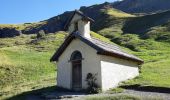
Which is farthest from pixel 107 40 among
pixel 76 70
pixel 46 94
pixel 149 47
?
pixel 46 94

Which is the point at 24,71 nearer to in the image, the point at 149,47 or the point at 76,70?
the point at 76,70

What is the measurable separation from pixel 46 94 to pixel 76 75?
14.9ft

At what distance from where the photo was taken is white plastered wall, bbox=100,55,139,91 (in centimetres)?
3559

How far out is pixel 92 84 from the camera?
35.2 m

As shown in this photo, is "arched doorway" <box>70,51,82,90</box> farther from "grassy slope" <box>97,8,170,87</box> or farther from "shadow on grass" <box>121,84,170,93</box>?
"grassy slope" <box>97,8,170,87</box>

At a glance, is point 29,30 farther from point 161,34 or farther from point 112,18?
point 161,34

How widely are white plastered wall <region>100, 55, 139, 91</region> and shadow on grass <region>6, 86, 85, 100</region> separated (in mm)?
2714

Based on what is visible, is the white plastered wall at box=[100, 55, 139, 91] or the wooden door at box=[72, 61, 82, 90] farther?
the wooden door at box=[72, 61, 82, 90]

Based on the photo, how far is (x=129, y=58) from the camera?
41031 mm

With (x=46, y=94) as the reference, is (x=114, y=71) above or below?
above

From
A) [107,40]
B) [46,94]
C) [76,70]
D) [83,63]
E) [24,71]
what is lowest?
[46,94]

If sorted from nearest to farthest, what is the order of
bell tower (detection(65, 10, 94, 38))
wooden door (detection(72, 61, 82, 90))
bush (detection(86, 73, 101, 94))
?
bush (detection(86, 73, 101, 94))
wooden door (detection(72, 61, 82, 90))
bell tower (detection(65, 10, 94, 38))

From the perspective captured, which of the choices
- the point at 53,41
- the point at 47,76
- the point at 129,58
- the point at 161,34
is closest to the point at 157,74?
the point at 129,58

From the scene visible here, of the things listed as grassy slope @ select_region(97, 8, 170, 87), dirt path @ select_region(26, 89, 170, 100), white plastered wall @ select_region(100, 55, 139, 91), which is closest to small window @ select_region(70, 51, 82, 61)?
white plastered wall @ select_region(100, 55, 139, 91)
